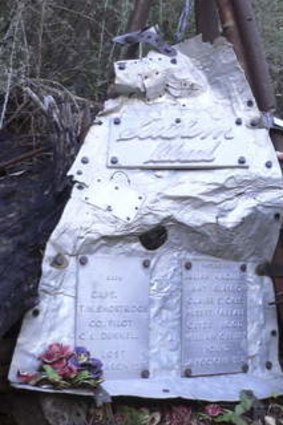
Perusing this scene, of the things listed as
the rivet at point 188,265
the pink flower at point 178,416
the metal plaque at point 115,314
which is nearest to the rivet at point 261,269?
the rivet at point 188,265

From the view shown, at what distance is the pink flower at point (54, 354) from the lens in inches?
128

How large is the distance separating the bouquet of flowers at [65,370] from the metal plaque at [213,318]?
54 centimetres

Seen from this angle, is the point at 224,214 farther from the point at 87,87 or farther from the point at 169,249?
the point at 87,87

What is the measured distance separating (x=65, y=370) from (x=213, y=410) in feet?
2.51

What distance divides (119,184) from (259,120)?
88cm

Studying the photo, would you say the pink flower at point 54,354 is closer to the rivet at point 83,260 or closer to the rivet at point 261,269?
the rivet at point 83,260

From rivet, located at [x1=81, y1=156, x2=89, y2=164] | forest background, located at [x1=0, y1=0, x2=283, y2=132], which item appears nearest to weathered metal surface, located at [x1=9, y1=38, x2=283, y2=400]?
rivet, located at [x1=81, y1=156, x2=89, y2=164]

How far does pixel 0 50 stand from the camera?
4.66m

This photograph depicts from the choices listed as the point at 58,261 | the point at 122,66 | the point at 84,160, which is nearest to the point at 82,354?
the point at 58,261

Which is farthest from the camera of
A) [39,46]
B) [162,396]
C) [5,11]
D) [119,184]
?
[5,11]

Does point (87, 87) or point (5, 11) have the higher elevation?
A: point (5, 11)

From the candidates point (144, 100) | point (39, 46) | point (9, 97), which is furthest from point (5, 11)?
point (144, 100)

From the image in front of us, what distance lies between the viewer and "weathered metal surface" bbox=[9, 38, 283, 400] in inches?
136

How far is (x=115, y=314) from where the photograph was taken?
3.52 m
